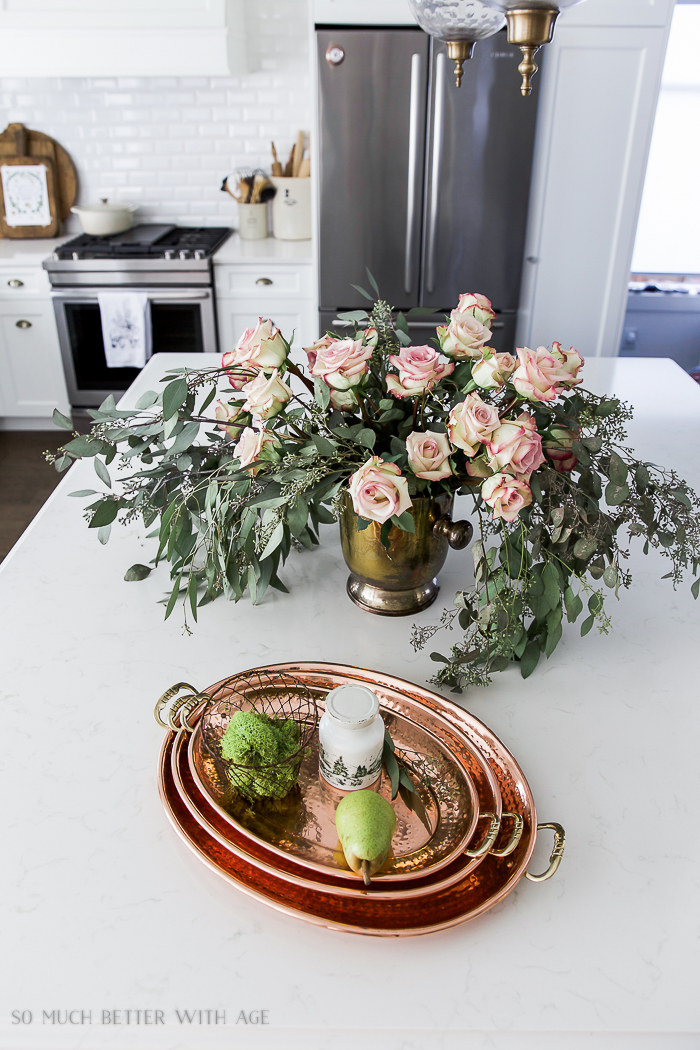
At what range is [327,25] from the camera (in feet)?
9.58

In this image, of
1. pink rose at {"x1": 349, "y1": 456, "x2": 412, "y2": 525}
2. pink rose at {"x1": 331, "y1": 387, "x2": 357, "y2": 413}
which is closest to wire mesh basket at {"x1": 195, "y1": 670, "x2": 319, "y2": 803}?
pink rose at {"x1": 349, "y1": 456, "x2": 412, "y2": 525}

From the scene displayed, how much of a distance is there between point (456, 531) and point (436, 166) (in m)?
2.45

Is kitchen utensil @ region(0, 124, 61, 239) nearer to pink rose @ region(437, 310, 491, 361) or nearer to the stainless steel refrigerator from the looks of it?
the stainless steel refrigerator

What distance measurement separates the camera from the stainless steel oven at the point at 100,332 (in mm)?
3441

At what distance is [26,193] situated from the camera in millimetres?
3832

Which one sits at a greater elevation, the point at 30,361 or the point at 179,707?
the point at 179,707

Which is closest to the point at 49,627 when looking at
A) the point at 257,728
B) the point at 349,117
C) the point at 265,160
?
the point at 257,728

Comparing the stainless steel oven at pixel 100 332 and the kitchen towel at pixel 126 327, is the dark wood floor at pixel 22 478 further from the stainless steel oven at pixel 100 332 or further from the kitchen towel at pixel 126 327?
the kitchen towel at pixel 126 327

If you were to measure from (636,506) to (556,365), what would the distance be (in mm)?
218

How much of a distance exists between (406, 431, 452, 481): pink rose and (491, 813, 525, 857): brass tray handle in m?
0.40

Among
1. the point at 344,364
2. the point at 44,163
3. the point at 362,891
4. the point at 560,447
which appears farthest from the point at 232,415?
the point at 44,163

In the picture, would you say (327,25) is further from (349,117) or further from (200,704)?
(200,704)

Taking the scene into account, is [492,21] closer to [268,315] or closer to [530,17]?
[530,17]

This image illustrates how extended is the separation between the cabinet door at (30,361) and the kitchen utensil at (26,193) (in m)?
0.60
